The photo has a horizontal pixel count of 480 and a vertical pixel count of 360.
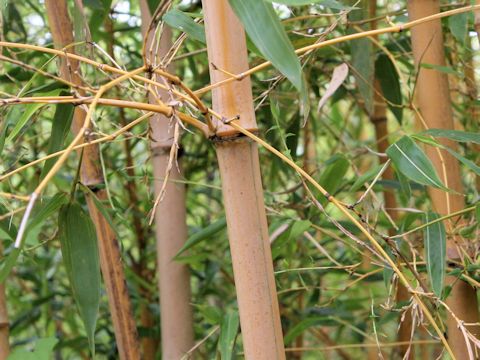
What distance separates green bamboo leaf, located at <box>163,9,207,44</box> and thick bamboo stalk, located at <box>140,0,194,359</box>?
7.7 inches

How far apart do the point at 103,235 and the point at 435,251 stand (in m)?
0.30

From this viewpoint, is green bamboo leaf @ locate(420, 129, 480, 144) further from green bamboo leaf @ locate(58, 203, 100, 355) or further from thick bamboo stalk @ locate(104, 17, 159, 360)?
thick bamboo stalk @ locate(104, 17, 159, 360)

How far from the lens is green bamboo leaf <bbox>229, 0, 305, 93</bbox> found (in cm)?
44

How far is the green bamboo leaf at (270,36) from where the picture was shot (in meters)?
0.44

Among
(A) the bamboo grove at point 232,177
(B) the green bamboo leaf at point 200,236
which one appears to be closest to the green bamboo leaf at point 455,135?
(A) the bamboo grove at point 232,177

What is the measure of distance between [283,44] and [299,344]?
0.84 meters

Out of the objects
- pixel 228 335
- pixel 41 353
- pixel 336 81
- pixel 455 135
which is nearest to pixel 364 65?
pixel 336 81

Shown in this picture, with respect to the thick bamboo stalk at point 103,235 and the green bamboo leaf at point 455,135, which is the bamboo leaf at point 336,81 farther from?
the thick bamboo stalk at point 103,235

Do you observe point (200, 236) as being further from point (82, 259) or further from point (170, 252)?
point (82, 259)

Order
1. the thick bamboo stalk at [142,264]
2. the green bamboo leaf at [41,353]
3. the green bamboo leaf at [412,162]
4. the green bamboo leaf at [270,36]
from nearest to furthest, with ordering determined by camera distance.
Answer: the green bamboo leaf at [270,36], the green bamboo leaf at [412,162], the green bamboo leaf at [41,353], the thick bamboo stalk at [142,264]

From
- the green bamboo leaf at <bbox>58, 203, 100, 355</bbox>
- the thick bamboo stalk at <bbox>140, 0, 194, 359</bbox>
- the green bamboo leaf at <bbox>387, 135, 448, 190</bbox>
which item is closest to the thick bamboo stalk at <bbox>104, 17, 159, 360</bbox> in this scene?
the thick bamboo stalk at <bbox>140, 0, 194, 359</bbox>

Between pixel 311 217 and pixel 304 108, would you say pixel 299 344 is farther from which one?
pixel 304 108

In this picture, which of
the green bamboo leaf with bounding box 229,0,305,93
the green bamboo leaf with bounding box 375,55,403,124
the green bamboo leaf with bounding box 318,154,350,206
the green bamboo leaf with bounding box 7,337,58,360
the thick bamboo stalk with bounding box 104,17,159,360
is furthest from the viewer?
the thick bamboo stalk with bounding box 104,17,159,360

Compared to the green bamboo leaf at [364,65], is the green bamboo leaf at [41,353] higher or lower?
lower
